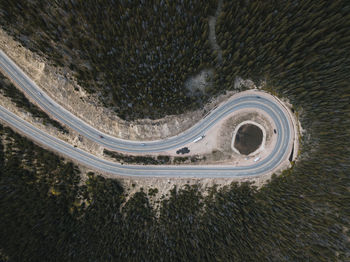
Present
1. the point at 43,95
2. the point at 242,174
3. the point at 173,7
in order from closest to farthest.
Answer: the point at 173,7, the point at 43,95, the point at 242,174

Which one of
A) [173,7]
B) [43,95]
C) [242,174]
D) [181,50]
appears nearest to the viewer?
[173,7]

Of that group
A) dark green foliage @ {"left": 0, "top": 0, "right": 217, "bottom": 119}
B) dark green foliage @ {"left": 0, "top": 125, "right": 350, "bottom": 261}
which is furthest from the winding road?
dark green foliage @ {"left": 0, "top": 0, "right": 217, "bottom": 119}

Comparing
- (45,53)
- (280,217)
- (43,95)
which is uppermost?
(45,53)

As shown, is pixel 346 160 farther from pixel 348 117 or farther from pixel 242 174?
pixel 242 174

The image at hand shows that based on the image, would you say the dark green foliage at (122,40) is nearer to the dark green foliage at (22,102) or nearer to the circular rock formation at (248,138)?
the dark green foliage at (22,102)

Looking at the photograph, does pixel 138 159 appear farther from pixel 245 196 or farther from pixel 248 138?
pixel 248 138

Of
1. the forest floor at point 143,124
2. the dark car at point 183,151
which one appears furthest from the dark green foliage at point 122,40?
the dark car at point 183,151

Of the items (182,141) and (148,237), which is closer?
(148,237)

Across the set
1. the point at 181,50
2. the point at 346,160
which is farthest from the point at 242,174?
the point at 181,50
